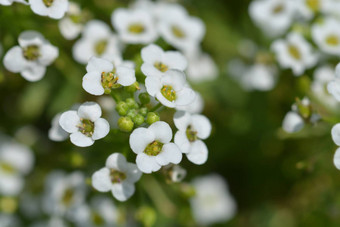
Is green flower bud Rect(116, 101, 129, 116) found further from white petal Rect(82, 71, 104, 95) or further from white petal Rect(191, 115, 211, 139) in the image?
white petal Rect(191, 115, 211, 139)

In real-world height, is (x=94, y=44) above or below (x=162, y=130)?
below

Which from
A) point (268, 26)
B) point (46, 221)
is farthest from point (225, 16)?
point (46, 221)

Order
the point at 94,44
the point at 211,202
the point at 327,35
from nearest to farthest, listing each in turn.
A: the point at 94,44 → the point at 327,35 → the point at 211,202

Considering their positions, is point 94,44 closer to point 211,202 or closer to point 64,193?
point 64,193

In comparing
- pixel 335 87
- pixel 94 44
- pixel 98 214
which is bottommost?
pixel 98 214

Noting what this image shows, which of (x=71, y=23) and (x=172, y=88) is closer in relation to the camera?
(x=172, y=88)

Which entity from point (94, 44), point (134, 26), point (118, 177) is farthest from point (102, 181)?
point (134, 26)
